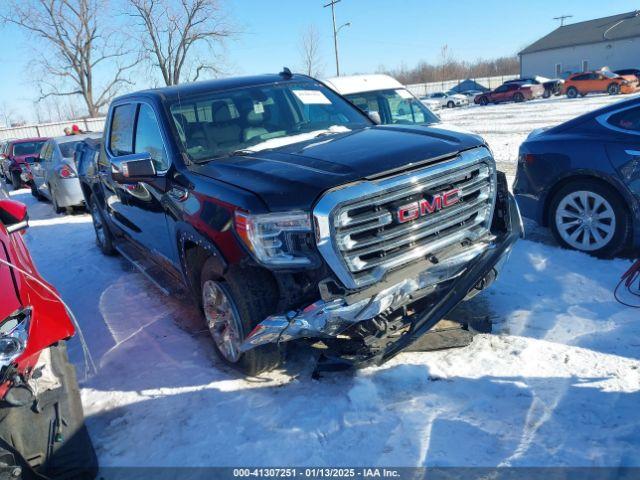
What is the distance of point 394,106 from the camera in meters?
9.08

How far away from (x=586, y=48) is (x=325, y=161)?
60613 mm

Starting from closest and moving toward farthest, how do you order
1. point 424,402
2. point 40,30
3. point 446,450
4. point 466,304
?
point 446,450 < point 424,402 < point 466,304 < point 40,30

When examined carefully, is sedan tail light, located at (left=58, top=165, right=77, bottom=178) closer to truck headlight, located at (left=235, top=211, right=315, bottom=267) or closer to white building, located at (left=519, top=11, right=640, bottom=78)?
truck headlight, located at (left=235, top=211, right=315, bottom=267)

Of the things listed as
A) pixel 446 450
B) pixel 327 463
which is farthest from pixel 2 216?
pixel 446 450

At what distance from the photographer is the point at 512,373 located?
3.32m

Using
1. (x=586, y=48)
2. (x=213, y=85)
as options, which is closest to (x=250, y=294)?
(x=213, y=85)

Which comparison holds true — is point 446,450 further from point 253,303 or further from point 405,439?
point 253,303

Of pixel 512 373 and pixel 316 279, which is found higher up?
pixel 316 279

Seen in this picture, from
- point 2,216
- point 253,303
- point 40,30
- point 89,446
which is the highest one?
point 40,30

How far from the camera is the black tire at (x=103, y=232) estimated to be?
6672 millimetres

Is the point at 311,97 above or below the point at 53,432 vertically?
above

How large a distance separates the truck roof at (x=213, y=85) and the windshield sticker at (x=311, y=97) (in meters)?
0.22

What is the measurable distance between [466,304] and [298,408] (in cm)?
192

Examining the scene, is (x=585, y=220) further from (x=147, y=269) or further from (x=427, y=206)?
(x=147, y=269)
